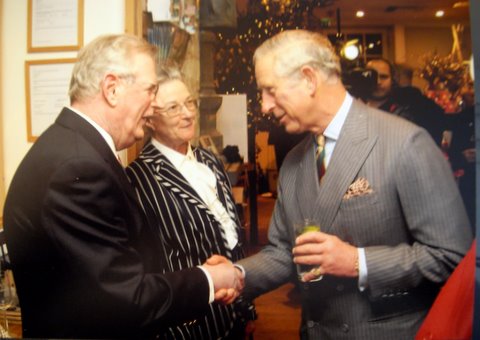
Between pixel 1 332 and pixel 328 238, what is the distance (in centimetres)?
98

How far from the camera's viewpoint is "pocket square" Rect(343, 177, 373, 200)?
1160 mm

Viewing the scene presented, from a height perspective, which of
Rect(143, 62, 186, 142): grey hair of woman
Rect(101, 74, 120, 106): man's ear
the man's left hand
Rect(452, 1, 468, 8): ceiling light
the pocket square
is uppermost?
Rect(452, 1, 468, 8): ceiling light

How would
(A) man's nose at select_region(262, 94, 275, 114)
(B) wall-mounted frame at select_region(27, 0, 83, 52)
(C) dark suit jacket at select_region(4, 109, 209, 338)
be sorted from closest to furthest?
(C) dark suit jacket at select_region(4, 109, 209, 338) < (A) man's nose at select_region(262, 94, 275, 114) < (B) wall-mounted frame at select_region(27, 0, 83, 52)

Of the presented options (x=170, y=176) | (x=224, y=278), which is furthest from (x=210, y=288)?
(x=170, y=176)

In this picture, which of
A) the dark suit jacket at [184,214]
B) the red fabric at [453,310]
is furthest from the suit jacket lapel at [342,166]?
the red fabric at [453,310]

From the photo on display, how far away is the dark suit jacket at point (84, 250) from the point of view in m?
1.11

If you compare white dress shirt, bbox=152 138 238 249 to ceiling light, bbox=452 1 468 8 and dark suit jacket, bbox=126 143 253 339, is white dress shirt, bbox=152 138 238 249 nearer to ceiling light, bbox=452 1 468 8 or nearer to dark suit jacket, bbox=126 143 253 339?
dark suit jacket, bbox=126 143 253 339

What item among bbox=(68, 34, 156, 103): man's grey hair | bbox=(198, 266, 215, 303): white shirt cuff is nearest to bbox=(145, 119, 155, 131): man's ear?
bbox=(68, 34, 156, 103): man's grey hair

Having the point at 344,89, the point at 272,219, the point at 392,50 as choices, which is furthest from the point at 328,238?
the point at 392,50

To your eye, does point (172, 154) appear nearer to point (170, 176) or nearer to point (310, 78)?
point (170, 176)

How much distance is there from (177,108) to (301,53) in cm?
34

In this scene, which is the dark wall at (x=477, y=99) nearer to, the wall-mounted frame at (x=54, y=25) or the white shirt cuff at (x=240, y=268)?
the white shirt cuff at (x=240, y=268)

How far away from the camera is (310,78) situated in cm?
117

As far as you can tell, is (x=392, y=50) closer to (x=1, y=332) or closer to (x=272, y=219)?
(x=272, y=219)
